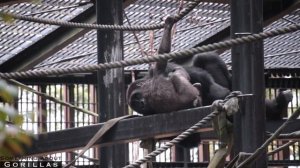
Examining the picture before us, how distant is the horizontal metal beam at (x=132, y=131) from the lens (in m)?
4.19

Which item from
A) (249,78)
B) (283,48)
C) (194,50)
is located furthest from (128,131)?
(283,48)

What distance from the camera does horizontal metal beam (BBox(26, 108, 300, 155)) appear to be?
4188 millimetres

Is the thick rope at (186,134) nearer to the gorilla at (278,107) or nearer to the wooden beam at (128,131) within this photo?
the wooden beam at (128,131)

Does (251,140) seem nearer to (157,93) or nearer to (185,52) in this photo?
(185,52)

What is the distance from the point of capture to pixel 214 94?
209 inches

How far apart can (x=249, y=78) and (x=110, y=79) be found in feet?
6.22

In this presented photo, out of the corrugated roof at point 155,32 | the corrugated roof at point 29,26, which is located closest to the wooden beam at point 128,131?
the corrugated roof at point 29,26

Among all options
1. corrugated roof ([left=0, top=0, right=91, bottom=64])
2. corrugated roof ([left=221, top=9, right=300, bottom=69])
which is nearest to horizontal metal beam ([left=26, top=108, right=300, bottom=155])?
corrugated roof ([left=0, top=0, right=91, bottom=64])

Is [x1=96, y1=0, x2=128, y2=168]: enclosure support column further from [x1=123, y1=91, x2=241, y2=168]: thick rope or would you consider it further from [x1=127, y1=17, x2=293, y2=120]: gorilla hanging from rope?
[x1=123, y1=91, x2=241, y2=168]: thick rope

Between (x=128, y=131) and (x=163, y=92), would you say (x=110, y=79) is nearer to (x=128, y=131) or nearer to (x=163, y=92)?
(x=163, y=92)

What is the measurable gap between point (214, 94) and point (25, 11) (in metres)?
2.12

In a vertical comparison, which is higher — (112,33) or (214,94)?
(112,33)

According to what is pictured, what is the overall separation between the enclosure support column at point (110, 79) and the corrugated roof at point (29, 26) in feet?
3.36

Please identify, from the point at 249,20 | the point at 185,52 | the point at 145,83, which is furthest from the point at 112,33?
the point at 185,52
